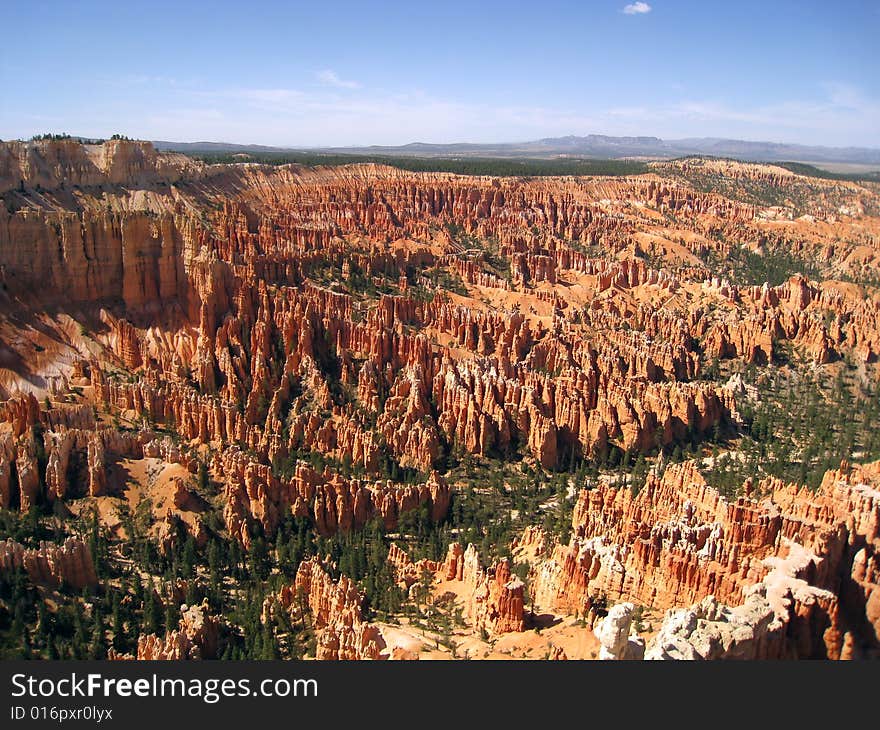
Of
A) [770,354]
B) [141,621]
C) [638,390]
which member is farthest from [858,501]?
[770,354]

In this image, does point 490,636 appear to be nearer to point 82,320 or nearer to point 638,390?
point 638,390

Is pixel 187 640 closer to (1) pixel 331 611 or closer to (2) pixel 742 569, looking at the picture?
(1) pixel 331 611

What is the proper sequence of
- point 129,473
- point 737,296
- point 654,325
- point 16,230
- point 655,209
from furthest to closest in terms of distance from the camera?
point 655,209 < point 737,296 < point 654,325 < point 16,230 < point 129,473

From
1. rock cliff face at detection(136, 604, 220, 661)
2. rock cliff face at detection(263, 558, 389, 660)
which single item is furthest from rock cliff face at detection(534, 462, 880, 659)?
rock cliff face at detection(136, 604, 220, 661)

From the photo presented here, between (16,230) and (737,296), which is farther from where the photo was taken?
(737,296)

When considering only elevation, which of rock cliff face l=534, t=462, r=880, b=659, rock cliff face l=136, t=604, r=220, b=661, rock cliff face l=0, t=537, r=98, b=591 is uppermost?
rock cliff face l=534, t=462, r=880, b=659

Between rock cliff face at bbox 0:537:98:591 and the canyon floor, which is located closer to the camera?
the canyon floor

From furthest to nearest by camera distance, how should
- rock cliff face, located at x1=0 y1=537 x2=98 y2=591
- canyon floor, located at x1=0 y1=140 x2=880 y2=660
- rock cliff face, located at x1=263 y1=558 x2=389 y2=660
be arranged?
rock cliff face, located at x1=0 y1=537 x2=98 y2=591
canyon floor, located at x1=0 y1=140 x2=880 y2=660
rock cliff face, located at x1=263 y1=558 x2=389 y2=660

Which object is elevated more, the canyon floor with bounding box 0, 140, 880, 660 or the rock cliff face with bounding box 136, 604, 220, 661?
the canyon floor with bounding box 0, 140, 880, 660

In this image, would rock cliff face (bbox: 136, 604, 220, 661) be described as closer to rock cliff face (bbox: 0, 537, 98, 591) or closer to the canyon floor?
the canyon floor
